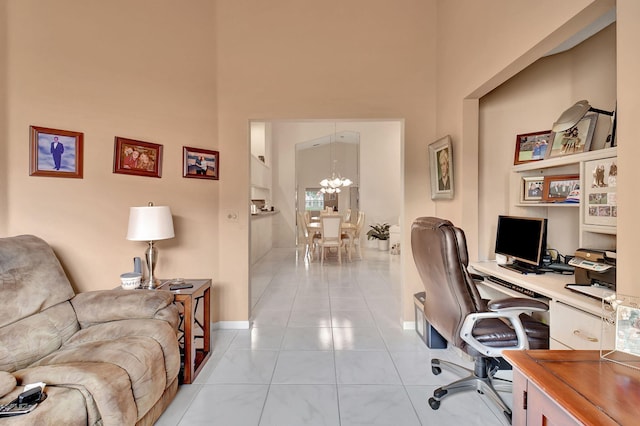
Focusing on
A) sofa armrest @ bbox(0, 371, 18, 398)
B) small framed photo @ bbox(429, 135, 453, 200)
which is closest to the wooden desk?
small framed photo @ bbox(429, 135, 453, 200)

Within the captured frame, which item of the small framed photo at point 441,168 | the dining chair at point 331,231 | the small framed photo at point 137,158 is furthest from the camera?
the dining chair at point 331,231

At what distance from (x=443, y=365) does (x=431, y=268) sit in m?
0.88

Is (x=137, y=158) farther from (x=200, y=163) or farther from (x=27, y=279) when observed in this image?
(x=27, y=279)

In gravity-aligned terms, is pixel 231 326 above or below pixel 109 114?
below

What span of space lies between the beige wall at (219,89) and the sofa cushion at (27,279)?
1.20 ft

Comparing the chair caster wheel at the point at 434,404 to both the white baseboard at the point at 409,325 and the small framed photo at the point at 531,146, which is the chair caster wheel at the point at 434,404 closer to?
the white baseboard at the point at 409,325

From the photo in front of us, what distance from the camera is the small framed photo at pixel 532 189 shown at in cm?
248

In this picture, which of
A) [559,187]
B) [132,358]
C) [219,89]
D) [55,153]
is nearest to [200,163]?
[219,89]

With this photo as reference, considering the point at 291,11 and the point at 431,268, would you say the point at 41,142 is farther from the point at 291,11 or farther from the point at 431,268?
the point at 431,268

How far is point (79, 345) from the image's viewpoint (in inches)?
70.1

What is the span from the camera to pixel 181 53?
116 inches

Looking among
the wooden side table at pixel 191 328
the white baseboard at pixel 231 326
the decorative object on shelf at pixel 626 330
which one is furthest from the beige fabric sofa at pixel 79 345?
the decorative object on shelf at pixel 626 330

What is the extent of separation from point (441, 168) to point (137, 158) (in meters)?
2.74

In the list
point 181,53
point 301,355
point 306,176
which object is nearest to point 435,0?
point 181,53
